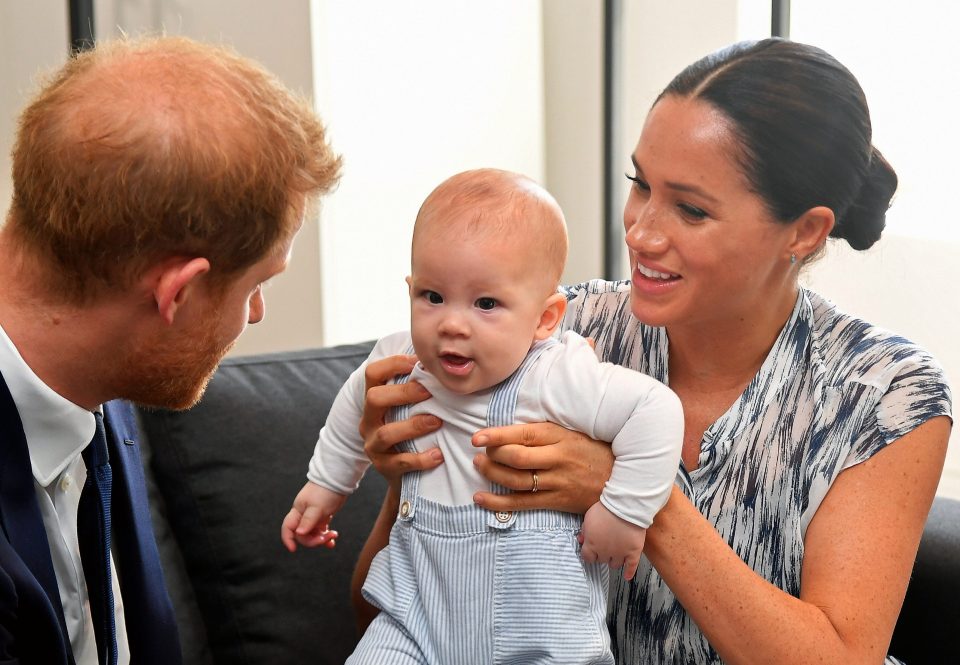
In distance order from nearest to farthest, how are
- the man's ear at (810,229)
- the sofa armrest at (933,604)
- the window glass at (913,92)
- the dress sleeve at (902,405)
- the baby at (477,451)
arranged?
1. the baby at (477,451)
2. the dress sleeve at (902,405)
3. the man's ear at (810,229)
4. the sofa armrest at (933,604)
5. the window glass at (913,92)

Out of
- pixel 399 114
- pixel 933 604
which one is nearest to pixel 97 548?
pixel 933 604

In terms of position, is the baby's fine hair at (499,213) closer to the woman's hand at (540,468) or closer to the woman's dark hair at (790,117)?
the woman's hand at (540,468)

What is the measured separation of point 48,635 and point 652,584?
2.77ft

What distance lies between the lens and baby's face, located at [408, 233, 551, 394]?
1.33 metres

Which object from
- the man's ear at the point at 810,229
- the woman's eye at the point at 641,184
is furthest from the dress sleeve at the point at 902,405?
the woman's eye at the point at 641,184

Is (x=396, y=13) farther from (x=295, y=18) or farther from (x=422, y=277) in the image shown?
(x=422, y=277)

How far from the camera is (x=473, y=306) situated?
1.35 meters

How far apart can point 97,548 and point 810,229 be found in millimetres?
1111

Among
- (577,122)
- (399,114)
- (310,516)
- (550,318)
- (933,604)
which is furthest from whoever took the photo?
(577,122)

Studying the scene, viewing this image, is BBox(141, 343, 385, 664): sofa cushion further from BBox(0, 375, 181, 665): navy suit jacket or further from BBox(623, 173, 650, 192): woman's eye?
BBox(623, 173, 650, 192): woman's eye

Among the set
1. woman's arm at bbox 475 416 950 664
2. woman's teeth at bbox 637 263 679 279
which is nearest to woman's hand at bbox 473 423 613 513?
woman's arm at bbox 475 416 950 664

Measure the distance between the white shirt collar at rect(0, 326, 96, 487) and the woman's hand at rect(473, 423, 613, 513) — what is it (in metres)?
0.50

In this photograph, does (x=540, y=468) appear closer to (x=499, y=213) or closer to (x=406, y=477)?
(x=406, y=477)

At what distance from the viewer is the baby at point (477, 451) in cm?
132
